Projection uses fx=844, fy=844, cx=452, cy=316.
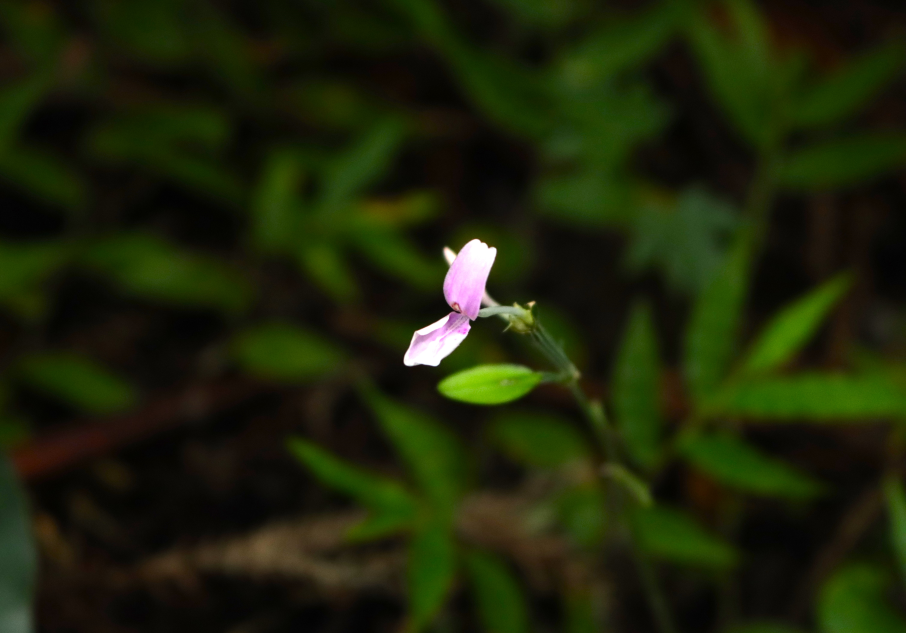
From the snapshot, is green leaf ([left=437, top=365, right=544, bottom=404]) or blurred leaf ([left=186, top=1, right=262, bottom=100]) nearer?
green leaf ([left=437, top=365, right=544, bottom=404])

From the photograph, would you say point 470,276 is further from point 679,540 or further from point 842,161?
point 842,161

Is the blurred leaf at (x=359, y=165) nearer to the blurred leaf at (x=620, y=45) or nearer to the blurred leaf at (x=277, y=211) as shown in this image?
the blurred leaf at (x=277, y=211)

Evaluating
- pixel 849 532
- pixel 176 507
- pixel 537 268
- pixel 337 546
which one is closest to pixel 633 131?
pixel 537 268

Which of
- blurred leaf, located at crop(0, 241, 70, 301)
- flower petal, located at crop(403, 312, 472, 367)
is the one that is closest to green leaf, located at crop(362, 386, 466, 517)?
flower petal, located at crop(403, 312, 472, 367)

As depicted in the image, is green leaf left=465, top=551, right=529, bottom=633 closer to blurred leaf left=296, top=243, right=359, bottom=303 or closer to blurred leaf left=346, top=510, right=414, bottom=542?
blurred leaf left=346, top=510, right=414, bottom=542

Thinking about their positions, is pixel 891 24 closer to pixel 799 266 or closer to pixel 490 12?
pixel 799 266

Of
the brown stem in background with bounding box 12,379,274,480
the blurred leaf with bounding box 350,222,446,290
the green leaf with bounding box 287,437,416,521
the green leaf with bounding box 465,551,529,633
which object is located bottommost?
the green leaf with bounding box 465,551,529,633

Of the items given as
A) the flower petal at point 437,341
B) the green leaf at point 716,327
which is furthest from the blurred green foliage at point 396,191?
A: the flower petal at point 437,341

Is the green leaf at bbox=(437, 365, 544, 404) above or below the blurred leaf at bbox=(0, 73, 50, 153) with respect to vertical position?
below
